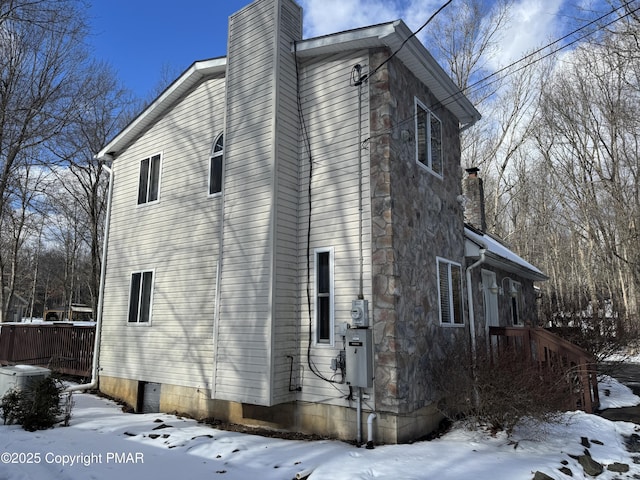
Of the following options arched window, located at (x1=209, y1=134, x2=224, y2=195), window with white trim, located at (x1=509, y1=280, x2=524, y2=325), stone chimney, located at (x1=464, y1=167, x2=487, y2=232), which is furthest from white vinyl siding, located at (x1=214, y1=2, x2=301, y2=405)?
window with white trim, located at (x1=509, y1=280, x2=524, y2=325)

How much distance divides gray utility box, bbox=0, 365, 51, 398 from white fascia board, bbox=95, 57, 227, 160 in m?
5.79

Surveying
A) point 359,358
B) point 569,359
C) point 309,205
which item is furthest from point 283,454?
point 569,359

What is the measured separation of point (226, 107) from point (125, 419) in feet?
19.2

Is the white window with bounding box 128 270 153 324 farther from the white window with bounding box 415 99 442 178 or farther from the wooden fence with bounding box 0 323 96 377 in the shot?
the white window with bounding box 415 99 442 178

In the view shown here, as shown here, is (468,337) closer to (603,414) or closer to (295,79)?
(603,414)

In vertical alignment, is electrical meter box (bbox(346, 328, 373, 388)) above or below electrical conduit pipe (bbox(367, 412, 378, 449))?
above

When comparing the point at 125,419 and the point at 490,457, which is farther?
the point at 125,419

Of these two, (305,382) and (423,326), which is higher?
(423,326)

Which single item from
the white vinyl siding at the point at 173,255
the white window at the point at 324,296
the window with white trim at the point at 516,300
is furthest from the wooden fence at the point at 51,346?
the window with white trim at the point at 516,300

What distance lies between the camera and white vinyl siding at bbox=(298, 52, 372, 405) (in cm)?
645

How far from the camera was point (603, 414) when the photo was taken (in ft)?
25.3

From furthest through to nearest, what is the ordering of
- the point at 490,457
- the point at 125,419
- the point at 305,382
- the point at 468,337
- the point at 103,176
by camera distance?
the point at 103,176
the point at 468,337
the point at 125,419
the point at 305,382
the point at 490,457

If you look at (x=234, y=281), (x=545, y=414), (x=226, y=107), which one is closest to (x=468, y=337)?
(x=545, y=414)

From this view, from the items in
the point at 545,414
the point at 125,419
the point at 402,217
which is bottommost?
the point at 125,419
